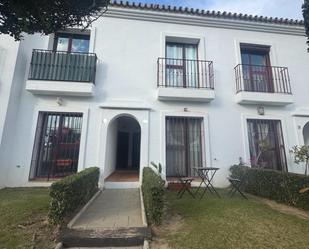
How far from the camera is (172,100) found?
29.2 ft

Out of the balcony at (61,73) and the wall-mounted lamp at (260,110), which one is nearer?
the balcony at (61,73)

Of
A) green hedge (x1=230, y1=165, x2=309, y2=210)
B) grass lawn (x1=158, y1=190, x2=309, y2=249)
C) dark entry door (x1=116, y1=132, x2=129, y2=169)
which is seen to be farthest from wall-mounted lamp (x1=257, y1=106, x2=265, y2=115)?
dark entry door (x1=116, y1=132, x2=129, y2=169)

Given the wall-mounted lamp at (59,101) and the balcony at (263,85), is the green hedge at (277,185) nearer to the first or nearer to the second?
the balcony at (263,85)

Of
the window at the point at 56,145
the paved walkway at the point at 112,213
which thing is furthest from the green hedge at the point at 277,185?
the window at the point at 56,145

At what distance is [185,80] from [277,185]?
226 inches

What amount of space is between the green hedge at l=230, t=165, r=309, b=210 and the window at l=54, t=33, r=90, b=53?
8965 mm

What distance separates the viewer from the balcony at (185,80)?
8.62 metres

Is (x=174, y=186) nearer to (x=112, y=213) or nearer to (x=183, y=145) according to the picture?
(x=183, y=145)

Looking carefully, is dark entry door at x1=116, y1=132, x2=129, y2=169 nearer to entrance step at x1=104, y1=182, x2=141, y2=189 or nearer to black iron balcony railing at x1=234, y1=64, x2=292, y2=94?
entrance step at x1=104, y1=182, x2=141, y2=189

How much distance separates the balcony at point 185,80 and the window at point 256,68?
6.38 feet

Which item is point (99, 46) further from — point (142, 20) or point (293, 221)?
point (293, 221)

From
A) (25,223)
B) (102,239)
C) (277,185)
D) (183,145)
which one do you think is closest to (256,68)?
(183,145)

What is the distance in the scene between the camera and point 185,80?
31.1 ft

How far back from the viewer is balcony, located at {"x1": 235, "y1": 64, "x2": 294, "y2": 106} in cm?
895
